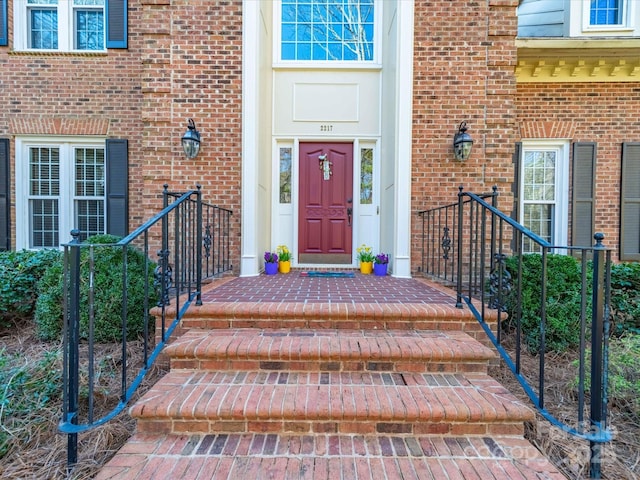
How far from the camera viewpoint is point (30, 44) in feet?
17.7

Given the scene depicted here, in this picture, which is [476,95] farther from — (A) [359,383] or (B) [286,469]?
(B) [286,469]

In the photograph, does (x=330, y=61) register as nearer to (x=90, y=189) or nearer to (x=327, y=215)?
(x=327, y=215)

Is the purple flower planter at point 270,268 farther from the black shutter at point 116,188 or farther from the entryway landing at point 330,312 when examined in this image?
the black shutter at point 116,188

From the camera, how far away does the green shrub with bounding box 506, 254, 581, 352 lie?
3123mm

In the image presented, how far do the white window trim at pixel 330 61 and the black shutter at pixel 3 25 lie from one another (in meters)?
4.17

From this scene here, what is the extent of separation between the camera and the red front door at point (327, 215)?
5312 mm

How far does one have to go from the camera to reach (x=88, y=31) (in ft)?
17.9

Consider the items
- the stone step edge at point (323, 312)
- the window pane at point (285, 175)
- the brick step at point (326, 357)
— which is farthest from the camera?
the window pane at point (285, 175)

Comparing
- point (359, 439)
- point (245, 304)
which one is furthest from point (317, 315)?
point (359, 439)

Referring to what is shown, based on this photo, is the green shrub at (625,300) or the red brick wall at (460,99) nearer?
the green shrub at (625,300)

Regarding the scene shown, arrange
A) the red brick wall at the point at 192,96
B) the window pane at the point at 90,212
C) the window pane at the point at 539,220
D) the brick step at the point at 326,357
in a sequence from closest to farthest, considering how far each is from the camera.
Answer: the brick step at the point at 326,357 → the red brick wall at the point at 192,96 → the window pane at the point at 90,212 → the window pane at the point at 539,220

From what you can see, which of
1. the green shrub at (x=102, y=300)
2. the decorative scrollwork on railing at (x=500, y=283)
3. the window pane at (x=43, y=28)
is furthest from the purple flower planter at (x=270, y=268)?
the window pane at (x=43, y=28)

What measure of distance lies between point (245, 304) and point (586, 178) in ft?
19.0

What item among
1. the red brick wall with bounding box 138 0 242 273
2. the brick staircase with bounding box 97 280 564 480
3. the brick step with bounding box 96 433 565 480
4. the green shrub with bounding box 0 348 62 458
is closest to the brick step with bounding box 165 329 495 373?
the brick staircase with bounding box 97 280 564 480
